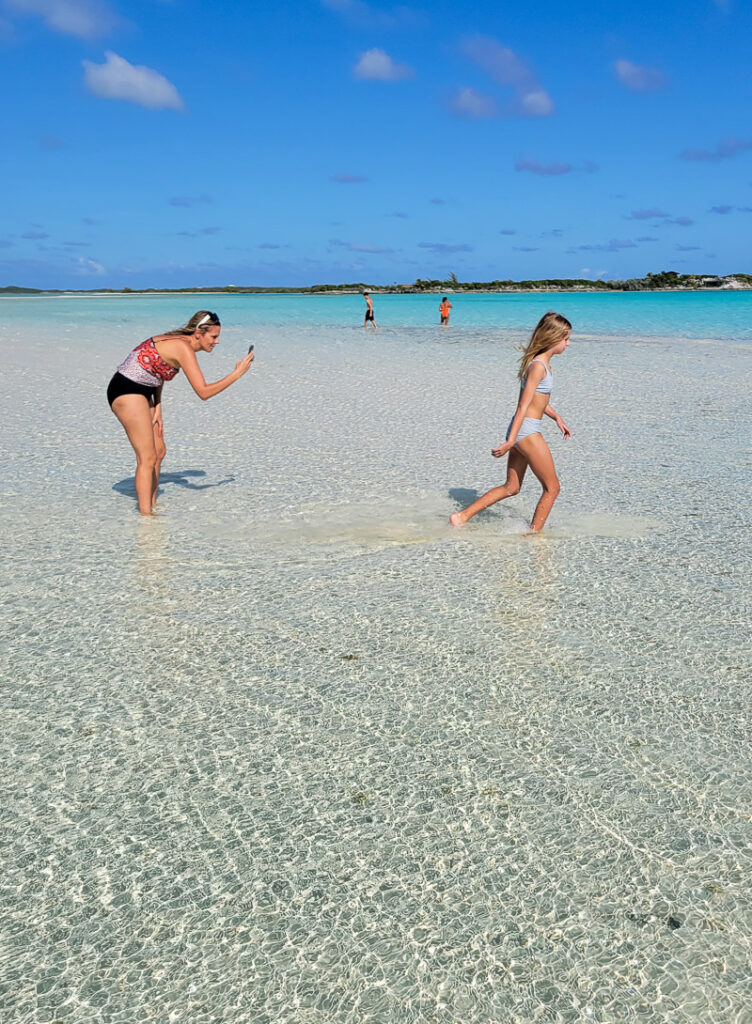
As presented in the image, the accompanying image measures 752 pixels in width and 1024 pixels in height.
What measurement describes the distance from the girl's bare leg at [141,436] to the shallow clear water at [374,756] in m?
0.25

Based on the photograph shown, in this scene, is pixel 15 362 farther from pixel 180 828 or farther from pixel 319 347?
pixel 180 828

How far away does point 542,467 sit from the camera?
20.6 feet

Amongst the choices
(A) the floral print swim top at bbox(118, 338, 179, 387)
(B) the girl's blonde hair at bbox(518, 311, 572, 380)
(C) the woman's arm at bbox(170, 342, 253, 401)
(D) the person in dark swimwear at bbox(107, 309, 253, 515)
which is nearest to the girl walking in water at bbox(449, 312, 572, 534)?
(B) the girl's blonde hair at bbox(518, 311, 572, 380)

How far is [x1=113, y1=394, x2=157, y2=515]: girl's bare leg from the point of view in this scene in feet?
22.3

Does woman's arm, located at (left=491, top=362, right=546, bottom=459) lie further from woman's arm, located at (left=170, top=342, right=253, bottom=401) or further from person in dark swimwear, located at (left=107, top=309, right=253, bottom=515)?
person in dark swimwear, located at (left=107, top=309, right=253, bottom=515)

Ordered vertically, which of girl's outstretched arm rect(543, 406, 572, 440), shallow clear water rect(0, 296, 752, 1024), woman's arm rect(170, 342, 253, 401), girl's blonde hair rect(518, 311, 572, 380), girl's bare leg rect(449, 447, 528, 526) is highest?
girl's blonde hair rect(518, 311, 572, 380)

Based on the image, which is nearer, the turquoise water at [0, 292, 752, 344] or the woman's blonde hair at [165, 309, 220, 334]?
the woman's blonde hair at [165, 309, 220, 334]

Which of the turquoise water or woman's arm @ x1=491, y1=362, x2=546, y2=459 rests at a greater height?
woman's arm @ x1=491, y1=362, x2=546, y2=459

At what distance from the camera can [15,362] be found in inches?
765

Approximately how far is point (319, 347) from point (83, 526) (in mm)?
19782

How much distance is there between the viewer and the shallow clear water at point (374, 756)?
2328 mm

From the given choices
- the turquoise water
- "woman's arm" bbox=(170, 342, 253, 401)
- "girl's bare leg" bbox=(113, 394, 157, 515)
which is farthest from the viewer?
the turquoise water

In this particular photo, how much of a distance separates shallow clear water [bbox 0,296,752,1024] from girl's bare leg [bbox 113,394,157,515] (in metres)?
0.25

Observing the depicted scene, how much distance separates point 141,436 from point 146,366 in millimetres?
537
